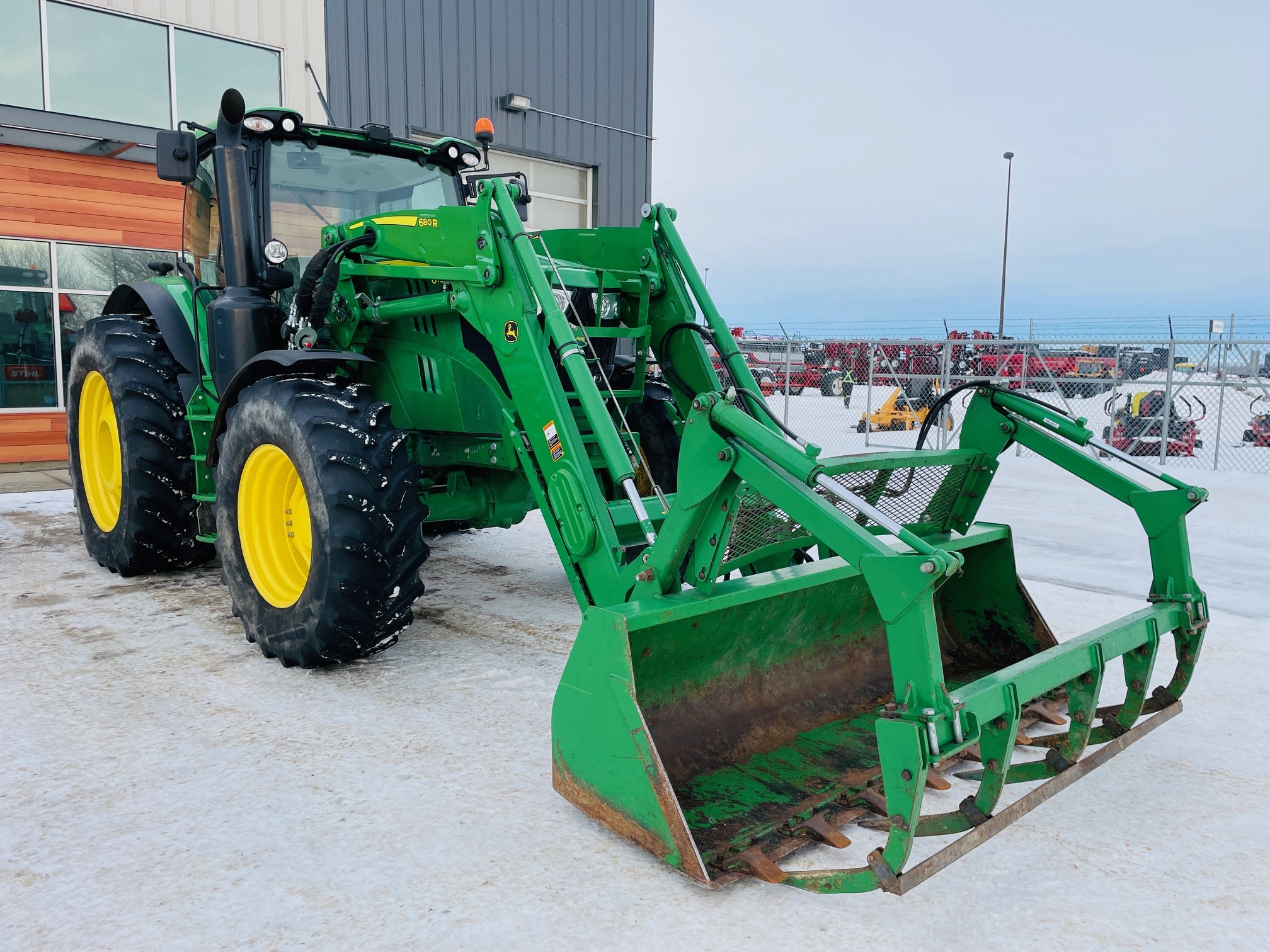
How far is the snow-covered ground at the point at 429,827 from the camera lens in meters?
2.25

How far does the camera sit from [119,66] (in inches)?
383

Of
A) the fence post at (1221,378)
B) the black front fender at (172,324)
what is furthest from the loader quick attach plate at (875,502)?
the fence post at (1221,378)

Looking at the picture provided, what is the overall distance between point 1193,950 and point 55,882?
8.84ft

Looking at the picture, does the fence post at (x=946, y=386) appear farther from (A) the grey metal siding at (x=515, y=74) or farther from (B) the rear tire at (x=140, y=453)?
(B) the rear tire at (x=140, y=453)

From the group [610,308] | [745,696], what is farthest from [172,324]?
[745,696]

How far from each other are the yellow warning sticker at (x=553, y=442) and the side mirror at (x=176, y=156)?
7.56 ft

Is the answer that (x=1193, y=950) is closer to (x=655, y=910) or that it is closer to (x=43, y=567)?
(x=655, y=910)

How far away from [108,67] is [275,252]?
6967 millimetres

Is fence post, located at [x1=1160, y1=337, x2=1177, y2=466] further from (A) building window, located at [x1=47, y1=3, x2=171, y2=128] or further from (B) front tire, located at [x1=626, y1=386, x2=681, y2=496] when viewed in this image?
(A) building window, located at [x1=47, y1=3, x2=171, y2=128]

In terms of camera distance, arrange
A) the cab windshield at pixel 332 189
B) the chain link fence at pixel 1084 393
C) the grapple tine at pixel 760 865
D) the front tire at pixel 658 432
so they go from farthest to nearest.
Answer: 1. the chain link fence at pixel 1084 393
2. the front tire at pixel 658 432
3. the cab windshield at pixel 332 189
4. the grapple tine at pixel 760 865

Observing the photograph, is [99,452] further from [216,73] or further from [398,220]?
[216,73]

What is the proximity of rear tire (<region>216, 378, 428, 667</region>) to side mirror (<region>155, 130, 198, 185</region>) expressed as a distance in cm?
115

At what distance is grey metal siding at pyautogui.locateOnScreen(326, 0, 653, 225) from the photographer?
1149 cm

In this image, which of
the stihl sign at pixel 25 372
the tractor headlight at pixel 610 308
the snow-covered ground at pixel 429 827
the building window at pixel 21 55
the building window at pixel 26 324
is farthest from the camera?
the stihl sign at pixel 25 372
